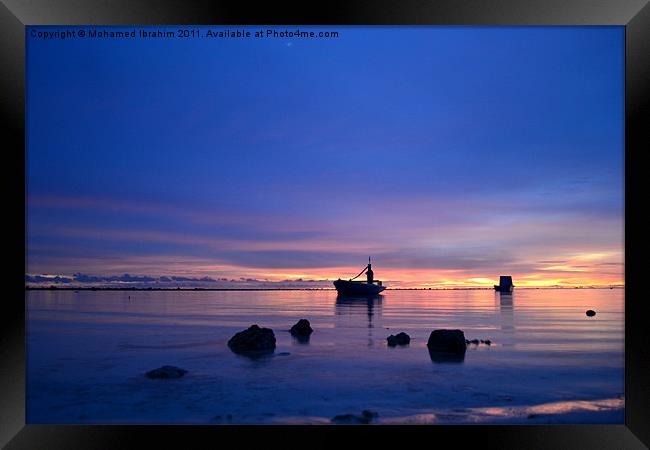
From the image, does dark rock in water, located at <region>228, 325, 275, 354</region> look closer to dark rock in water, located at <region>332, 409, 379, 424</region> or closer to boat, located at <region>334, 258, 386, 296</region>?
dark rock in water, located at <region>332, 409, 379, 424</region>

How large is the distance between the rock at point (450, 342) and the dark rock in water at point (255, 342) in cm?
440

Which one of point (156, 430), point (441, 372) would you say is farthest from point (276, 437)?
point (441, 372)

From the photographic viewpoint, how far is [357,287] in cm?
5350

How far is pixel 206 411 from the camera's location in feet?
23.4

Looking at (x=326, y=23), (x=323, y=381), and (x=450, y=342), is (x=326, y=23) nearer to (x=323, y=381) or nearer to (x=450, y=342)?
(x=323, y=381)

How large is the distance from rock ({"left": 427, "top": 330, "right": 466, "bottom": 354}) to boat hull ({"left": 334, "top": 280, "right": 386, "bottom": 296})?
136 ft

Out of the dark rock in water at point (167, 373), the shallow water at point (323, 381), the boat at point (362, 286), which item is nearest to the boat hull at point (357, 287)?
the boat at point (362, 286)

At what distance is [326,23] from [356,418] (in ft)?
19.0

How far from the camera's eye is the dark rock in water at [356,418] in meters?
6.85

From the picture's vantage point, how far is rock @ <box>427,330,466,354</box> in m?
11.5

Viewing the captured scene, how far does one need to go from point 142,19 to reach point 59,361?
906cm

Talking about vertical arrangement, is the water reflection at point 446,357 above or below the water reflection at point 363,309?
above

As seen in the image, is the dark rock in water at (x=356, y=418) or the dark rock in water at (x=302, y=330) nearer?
the dark rock in water at (x=356, y=418)

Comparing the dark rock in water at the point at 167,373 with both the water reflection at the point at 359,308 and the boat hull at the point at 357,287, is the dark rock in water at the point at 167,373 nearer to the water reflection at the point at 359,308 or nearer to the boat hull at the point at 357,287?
the water reflection at the point at 359,308
